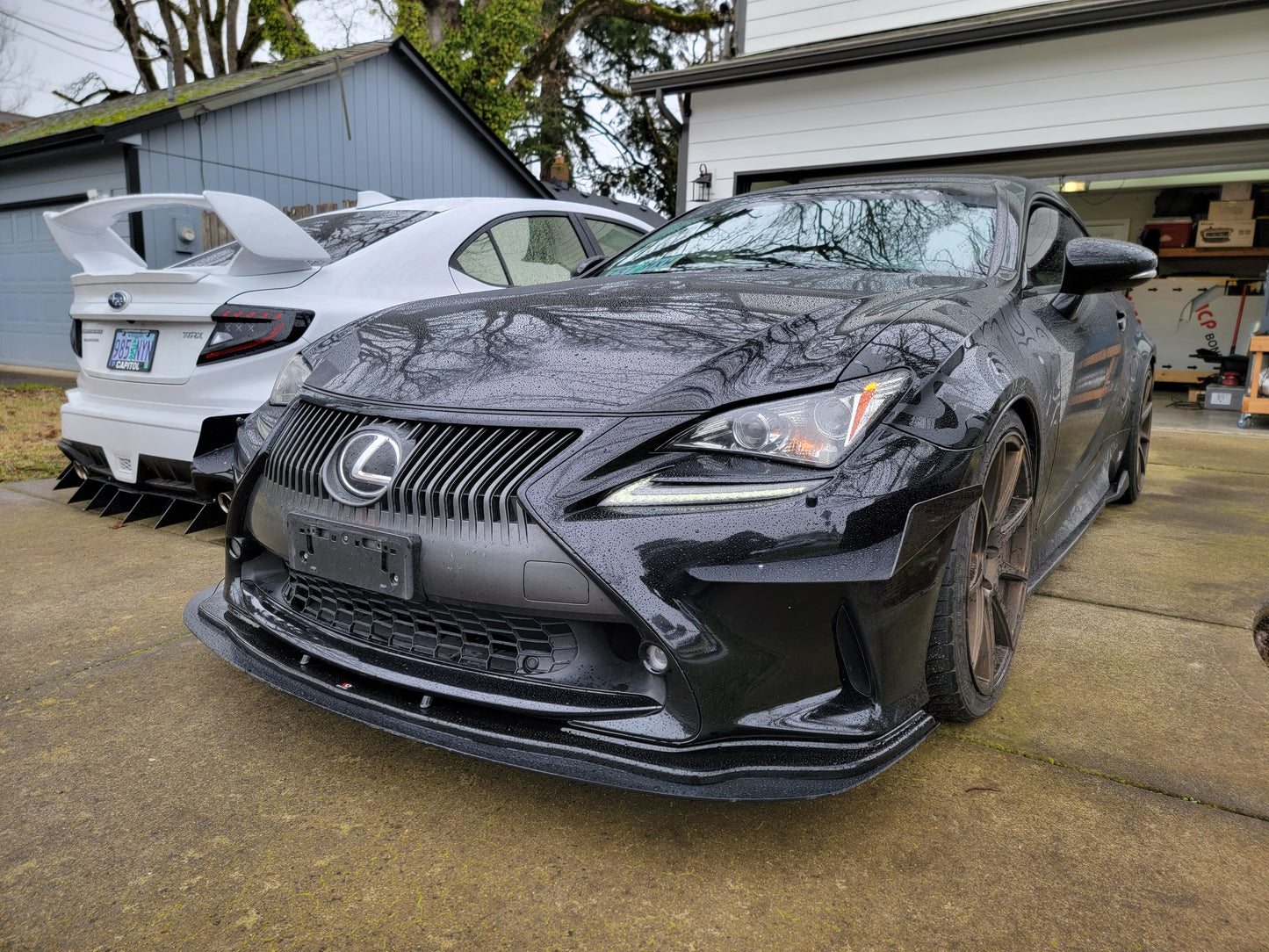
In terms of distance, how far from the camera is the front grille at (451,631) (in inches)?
62.4

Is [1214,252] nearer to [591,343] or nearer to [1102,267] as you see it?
[1102,267]

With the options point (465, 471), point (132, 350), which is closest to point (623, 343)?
point (465, 471)

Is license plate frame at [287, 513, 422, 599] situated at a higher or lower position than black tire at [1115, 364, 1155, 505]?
higher

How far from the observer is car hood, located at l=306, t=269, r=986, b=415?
5.40 ft

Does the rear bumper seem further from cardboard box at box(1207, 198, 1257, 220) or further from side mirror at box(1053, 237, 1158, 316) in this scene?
cardboard box at box(1207, 198, 1257, 220)

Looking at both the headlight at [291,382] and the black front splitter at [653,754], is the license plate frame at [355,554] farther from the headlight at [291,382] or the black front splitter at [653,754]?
the headlight at [291,382]

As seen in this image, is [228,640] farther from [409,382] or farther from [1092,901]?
[1092,901]

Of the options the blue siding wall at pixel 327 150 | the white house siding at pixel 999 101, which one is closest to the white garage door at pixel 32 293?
the blue siding wall at pixel 327 150

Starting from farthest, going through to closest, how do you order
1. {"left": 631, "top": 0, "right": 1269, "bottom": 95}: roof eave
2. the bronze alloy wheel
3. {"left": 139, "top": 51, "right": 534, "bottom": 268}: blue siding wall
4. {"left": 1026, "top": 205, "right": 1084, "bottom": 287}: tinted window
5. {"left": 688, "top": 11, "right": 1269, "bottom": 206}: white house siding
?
{"left": 139, "top": 51, "right": 534, "bottom": 268}: blue siding wall, {"left": 688, "top": 11, "right": 1269, "bottom": 206}: white house siding, {"left": 631, "top": 0, "right": 1269, "bottom": 95}: roof eave, {"left": 1026, "top": 205, "right": 1084, "bottom": 287}: tinted window, the bronze alloy wheel

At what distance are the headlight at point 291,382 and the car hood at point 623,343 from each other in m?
0.05

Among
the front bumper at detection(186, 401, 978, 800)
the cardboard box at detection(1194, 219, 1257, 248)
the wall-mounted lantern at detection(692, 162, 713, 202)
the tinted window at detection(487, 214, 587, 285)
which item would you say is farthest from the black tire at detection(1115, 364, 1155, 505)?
the cardboard box at detection(1194, 219, 1257, 248)

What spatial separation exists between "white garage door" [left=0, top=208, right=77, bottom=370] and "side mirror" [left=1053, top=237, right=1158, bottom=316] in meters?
12.1

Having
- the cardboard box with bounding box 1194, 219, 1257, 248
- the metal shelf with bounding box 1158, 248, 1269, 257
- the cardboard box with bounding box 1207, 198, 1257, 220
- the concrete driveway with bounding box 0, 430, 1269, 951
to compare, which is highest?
the cardboard box with bounding box 1207, 198, 1257, 220

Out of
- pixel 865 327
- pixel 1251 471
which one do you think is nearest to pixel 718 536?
pixel 865 327
